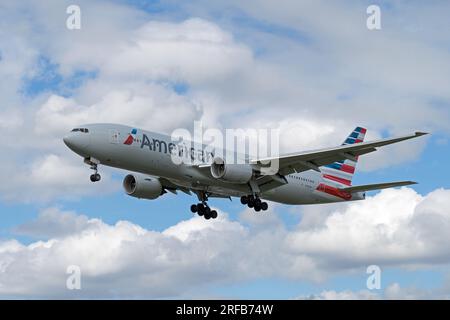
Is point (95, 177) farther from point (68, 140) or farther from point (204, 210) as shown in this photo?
point (204, 210)

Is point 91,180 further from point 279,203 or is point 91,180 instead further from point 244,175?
point 279,203

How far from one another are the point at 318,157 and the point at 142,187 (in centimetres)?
1400

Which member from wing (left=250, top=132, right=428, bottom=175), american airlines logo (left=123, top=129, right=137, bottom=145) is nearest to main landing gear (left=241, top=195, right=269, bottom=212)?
wing (left=250, top=132, right=428, bottom=175)

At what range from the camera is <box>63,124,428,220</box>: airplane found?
159 ft

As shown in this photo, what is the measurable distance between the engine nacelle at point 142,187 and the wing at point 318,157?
8.47 m

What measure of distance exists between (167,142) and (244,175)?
5.88 m

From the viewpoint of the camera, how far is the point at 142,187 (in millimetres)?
57344

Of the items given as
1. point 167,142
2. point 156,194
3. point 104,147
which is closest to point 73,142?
point 104,147

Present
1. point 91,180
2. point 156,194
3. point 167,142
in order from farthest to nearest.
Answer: point 156,194
point 167,142
point 91,180

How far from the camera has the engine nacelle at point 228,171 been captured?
51.4 metres

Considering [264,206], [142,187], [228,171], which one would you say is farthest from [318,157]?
[142,187]

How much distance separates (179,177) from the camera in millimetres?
51688

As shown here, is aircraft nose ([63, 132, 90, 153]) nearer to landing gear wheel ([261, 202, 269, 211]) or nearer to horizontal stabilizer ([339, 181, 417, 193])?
landing gear wheel ([261, 202, 269, 211])
